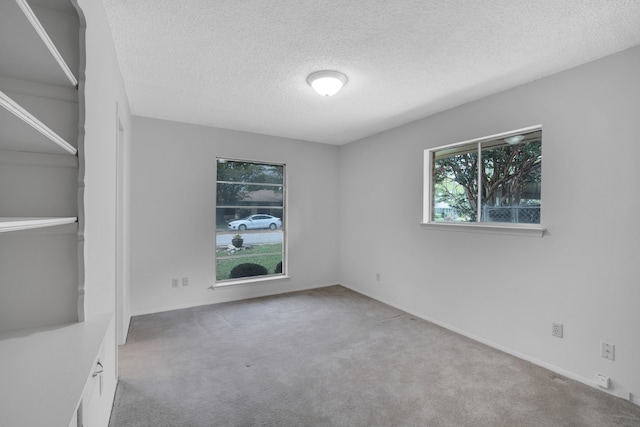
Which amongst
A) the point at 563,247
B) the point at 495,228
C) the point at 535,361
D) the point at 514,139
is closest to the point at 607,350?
the point at 535,361

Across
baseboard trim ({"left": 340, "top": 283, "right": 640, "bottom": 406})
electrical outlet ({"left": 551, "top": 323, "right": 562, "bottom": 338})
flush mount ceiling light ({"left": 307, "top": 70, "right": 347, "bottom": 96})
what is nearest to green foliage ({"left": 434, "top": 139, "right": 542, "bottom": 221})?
electrical outlet ({"left": 551, "top": 323, "right": 562, "bottom": 338})

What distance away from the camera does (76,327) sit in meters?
1.15

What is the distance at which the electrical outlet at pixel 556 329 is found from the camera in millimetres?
2518

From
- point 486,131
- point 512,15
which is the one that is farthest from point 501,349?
point 512,15

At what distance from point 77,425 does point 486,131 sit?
3638mm

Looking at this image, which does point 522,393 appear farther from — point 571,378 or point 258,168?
point 258,168

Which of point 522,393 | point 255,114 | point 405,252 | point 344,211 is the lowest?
point 522,393

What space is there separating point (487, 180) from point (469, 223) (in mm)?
494

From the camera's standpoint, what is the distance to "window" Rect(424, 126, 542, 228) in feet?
9.41

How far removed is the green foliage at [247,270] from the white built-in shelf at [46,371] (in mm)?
3504

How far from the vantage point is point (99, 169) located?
1.62 m

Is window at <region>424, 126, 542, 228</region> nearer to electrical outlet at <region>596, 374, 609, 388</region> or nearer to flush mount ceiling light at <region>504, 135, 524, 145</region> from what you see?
flush mount ceiling light at <region>504, 135, 524, 145</region>

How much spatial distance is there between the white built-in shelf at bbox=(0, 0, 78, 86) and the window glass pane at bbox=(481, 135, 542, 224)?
3.39 meters

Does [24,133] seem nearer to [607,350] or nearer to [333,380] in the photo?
[333,380]
